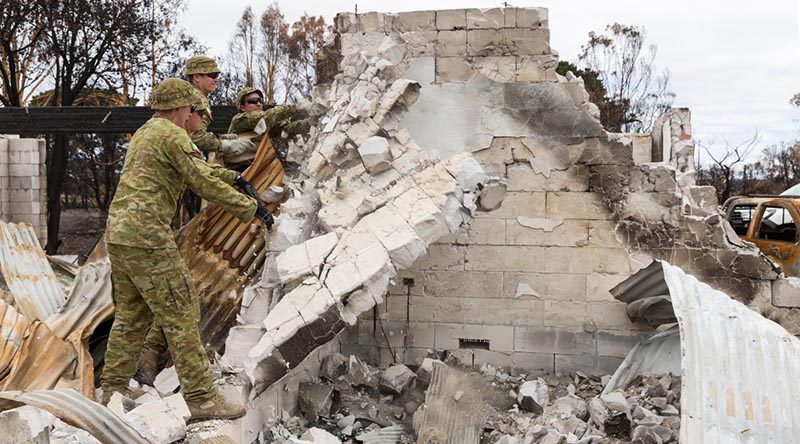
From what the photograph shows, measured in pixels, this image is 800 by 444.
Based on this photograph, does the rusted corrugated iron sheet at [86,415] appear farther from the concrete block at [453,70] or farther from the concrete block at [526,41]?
the concrete block at [526,41]

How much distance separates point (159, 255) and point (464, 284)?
2.91 metres

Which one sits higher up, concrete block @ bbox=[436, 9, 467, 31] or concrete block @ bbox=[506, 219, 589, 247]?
concrete block @ bbox=[436, 9, 467, 31]

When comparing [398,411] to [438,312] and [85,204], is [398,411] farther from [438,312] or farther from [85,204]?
[85,204]

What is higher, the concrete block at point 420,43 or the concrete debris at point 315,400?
the concrete block at point 420,43

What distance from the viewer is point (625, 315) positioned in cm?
552

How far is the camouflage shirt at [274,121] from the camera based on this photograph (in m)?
6.06

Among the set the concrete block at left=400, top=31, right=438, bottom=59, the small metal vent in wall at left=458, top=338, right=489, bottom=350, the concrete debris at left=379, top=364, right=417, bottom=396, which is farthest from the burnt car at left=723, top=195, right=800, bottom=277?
the concrete debris at left=379, top=364, right=417, bottom=396

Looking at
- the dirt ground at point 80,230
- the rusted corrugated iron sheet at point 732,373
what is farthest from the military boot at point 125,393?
the dirt ground at point 80,230

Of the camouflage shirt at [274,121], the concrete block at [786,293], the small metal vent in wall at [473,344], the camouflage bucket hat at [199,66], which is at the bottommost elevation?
the small metal vent in wall at [473,344]

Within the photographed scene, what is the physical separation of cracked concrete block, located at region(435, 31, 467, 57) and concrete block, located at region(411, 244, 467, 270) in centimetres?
161

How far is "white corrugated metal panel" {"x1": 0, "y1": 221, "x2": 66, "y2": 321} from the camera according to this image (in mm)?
4883

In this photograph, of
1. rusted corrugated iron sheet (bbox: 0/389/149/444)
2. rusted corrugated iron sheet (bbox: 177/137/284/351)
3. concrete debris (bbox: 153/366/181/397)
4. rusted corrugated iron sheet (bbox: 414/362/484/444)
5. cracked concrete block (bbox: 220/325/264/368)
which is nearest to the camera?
rusted corrugated iron sheet (bbox: 0/389/149/444)

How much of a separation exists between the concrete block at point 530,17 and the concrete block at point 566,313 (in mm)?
2298

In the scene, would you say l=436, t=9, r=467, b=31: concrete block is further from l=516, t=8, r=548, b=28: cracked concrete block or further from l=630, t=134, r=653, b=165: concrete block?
l=630, t=134, r=653, b=165: concrete block
